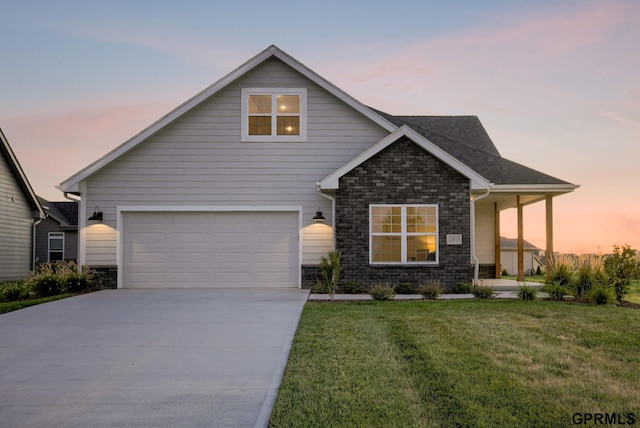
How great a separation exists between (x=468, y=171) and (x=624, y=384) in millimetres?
8473

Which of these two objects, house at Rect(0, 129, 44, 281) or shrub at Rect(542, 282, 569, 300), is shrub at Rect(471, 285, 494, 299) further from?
house at Rect(0, 129, 44, 281)

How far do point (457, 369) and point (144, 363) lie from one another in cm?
375

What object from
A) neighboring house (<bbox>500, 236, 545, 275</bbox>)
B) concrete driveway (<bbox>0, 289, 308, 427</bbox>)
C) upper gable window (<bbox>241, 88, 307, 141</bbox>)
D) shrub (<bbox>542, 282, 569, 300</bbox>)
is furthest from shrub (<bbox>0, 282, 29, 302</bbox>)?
neighboring house (<bbox>500, 236, 545, 275</bbox>)

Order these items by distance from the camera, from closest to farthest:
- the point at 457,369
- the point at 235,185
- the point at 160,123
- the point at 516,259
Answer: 1. the point at 457,369
2. the point at 160,123
3. the point at 235,185
4. the point at 516,259

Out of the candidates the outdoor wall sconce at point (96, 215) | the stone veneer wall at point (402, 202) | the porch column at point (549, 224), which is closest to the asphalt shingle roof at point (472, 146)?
the porch column at point (549, 224)

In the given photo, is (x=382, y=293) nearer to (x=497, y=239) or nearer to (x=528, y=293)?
(x=528, y=293)

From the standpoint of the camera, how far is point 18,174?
20.0 metres

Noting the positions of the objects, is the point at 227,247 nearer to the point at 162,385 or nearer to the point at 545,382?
the point at 162,385

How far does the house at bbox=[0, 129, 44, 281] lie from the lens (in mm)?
19109

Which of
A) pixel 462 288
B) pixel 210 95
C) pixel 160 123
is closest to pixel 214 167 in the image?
pixel 160 123

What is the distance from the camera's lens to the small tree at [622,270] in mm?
11445

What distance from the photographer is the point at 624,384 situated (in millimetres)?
4980

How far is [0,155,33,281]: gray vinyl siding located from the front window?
3793 mm

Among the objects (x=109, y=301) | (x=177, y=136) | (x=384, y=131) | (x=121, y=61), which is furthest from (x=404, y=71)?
(x=109, y=301)
